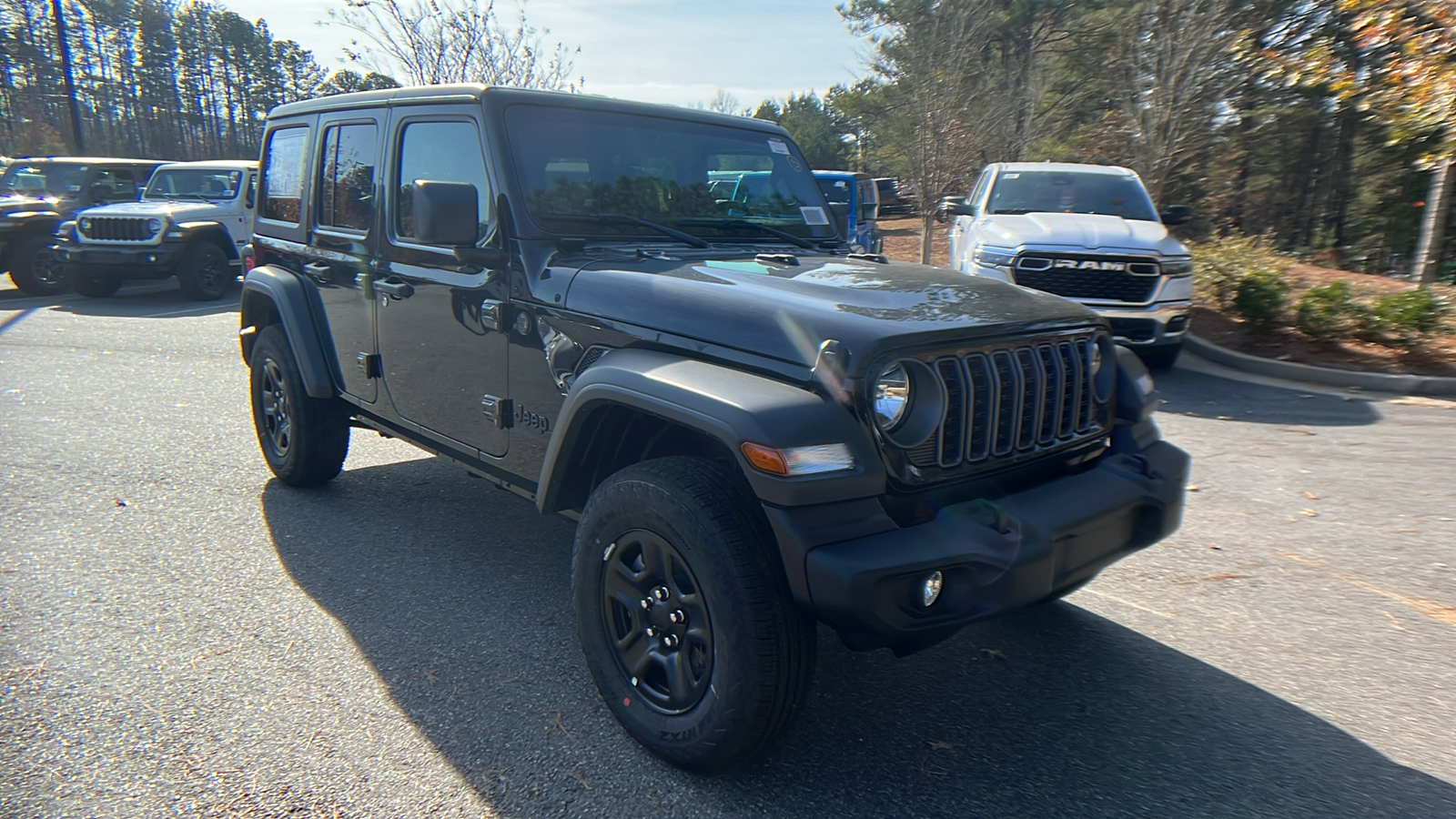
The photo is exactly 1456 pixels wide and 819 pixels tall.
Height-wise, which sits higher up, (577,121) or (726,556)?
(577,121)

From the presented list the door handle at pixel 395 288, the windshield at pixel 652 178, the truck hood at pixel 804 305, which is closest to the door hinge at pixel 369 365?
the door handle at pixel 395 288

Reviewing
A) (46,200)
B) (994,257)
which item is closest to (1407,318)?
(994,257)

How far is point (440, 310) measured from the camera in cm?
367

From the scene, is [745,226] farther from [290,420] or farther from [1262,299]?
[1262,299]

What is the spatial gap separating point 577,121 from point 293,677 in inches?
89.7

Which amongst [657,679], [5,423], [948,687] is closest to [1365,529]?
[948,687]

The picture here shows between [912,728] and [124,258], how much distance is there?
13659mm

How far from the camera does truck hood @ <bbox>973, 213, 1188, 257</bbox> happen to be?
788cm

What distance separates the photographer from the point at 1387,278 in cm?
1448

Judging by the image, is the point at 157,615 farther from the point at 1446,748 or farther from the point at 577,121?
the point at 1446,748

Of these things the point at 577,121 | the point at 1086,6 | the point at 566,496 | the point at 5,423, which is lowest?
the point at 5,423

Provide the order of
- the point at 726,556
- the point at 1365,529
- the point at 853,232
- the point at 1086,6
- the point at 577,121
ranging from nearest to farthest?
the point at 726,556 → the point at 577,121 → the point at 1365,529 → the point at 853,232 → the point at 1086,6

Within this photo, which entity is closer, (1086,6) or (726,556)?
(726,556)

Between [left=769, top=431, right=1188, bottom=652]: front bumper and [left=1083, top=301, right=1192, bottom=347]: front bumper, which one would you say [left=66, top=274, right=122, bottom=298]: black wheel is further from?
[left=769, top=431, right=1188, bottom=652]: front bumper
